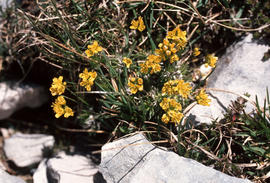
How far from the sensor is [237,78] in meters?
3.39

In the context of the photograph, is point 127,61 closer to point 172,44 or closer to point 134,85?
point 134,85

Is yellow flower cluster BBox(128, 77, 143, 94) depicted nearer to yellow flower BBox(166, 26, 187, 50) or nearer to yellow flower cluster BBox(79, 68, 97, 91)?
yellow flower cluster BBox(79, 68, 97, 91)

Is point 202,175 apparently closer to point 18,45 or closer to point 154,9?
point 154,9

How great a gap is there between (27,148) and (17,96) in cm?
76

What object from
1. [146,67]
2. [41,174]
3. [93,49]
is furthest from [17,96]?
[146,67]

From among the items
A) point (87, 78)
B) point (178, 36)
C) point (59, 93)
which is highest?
point (178, 36)

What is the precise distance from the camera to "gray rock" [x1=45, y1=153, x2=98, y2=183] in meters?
3.36

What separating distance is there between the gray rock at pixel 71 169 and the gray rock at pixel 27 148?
0.50 metres

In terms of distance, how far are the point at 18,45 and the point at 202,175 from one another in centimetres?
273

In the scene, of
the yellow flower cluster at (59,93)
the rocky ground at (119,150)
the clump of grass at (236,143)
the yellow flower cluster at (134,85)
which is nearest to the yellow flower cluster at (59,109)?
the yellow flower cluster at (59,93)

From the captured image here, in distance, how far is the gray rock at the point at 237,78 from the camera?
3.25 meters

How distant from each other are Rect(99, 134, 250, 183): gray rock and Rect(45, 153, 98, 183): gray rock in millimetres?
607

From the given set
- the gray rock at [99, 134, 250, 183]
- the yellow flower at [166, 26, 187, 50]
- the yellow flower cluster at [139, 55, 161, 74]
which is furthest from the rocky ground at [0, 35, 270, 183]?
the yellow flower at [166, 26, 187, 50]

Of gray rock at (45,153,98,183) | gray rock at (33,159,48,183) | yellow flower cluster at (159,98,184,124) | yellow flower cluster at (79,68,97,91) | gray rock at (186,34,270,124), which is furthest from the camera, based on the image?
gray rock at (33,159,48,183)
